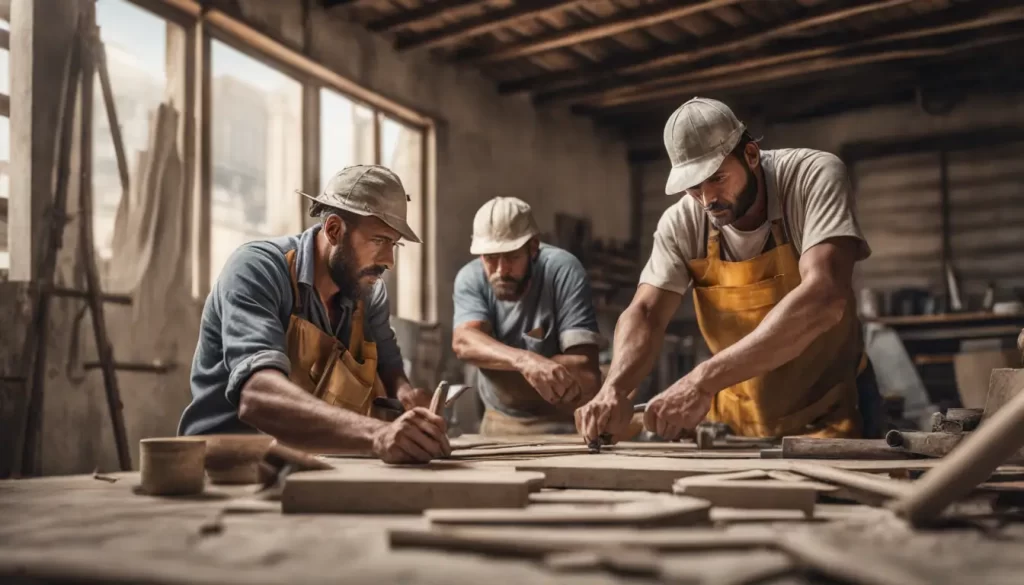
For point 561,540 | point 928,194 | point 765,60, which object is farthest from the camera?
point 928,194

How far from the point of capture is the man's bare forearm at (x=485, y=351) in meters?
4.40

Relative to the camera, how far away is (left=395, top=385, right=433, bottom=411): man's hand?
361 cm

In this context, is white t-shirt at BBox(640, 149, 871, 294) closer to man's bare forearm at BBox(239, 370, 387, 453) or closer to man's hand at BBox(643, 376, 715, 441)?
man's hand at BBox(643, 376, 715, 441)

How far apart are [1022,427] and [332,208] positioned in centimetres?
237

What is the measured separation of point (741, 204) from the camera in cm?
327

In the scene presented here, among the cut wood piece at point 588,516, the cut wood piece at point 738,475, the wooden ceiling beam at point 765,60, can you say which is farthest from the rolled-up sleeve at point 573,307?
the wooden ceiling beam at point 765,60

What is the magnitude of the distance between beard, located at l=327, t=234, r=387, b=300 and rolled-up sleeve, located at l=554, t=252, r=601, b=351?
1442 millimetres

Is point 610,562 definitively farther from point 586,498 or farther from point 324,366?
point 324,366

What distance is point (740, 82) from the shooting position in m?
8.92

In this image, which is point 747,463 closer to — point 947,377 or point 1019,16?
point 1019,16

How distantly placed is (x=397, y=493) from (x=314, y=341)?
1431mm

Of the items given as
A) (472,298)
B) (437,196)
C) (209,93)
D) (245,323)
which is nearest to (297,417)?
(245,323)

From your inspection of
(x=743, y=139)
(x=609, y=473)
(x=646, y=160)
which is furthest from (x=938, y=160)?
(x=609, y=473)

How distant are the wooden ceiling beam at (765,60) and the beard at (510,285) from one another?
15.1ft
